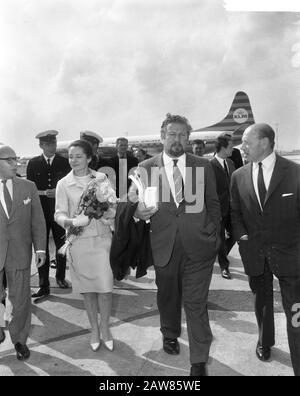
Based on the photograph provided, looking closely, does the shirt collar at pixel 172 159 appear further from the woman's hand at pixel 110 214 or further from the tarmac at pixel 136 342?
the tarmac at pixel 136 342

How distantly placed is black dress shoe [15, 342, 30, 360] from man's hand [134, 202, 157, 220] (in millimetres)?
1424

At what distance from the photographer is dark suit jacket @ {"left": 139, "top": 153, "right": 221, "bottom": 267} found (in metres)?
2.95

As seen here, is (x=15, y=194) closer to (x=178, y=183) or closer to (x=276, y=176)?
(x=178, y=183)

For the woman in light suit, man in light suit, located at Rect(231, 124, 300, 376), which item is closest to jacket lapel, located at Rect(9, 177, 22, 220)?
the woman in light suit

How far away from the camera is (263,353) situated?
3031mm

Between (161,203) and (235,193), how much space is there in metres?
0.61

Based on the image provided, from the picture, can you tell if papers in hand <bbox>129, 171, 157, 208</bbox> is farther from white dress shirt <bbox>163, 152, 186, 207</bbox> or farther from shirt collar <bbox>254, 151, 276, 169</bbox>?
shirt collar <bbox>254, 151, 276, 169</bbox>

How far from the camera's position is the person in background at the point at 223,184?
195 inches

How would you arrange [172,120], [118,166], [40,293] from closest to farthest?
1. [172,120]
2. [40,293]
3. [118,166]

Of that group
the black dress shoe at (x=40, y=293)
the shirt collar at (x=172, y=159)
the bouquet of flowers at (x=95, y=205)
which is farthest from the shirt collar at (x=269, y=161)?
the black dress shoe at (x=40, y=293)

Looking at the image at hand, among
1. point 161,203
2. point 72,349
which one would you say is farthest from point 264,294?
point 72,349

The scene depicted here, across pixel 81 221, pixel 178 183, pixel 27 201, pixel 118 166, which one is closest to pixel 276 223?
pixel 178 183

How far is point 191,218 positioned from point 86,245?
0.91 m

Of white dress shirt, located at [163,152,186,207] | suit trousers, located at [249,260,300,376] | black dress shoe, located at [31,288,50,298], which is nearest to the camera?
suit trousers, located at [249,260,300,376]
